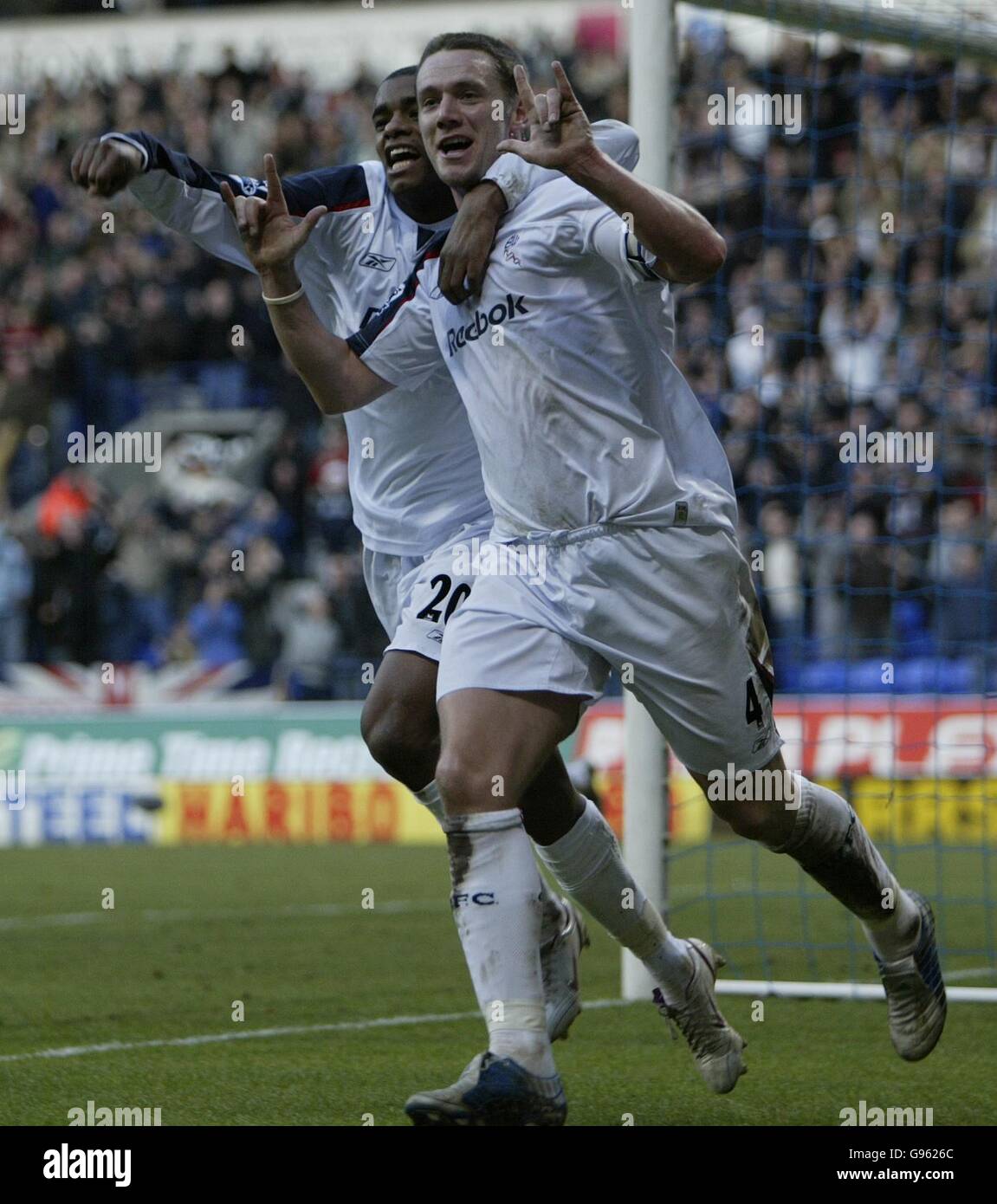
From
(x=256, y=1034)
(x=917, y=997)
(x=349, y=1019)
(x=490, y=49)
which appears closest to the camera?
(x=490, y=49)

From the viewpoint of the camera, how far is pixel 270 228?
467cm

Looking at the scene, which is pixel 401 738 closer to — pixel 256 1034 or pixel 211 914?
pixel 256 1034

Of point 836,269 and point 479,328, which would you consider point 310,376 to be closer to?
point 479,328

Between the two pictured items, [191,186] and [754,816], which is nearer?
[754,816]

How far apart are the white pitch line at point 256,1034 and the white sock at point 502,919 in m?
1.88

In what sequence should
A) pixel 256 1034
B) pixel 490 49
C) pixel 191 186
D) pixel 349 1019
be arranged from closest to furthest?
pixel 490 49
pixel 191 186
pixel 256 1034
pixel 349 1019

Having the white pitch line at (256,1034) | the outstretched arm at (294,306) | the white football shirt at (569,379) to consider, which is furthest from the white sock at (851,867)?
the white pitch line at (256,1034)

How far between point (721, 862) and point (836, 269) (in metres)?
5.24

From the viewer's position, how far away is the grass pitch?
4.85m

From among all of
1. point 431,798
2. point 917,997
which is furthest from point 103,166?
point 917,997

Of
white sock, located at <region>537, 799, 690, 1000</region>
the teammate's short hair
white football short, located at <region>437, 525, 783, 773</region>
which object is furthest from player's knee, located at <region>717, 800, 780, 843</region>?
the teammate's short hair

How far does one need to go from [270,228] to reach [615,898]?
1.89 metres

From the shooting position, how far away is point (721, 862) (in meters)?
12.5
